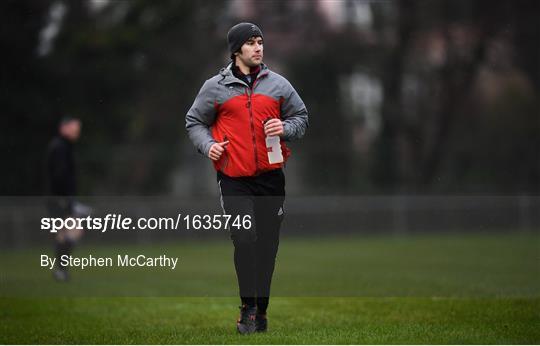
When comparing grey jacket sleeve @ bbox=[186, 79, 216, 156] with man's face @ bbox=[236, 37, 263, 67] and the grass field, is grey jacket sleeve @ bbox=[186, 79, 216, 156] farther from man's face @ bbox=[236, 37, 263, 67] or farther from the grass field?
the grass field

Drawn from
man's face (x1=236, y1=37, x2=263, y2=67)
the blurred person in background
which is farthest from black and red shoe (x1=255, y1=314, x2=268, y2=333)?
the blurred person in background

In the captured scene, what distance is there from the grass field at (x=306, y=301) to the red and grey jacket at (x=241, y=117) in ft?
3.44

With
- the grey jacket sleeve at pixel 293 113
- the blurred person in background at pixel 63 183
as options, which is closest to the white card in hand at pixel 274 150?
the grey jacket sleeve at pixel 293 113

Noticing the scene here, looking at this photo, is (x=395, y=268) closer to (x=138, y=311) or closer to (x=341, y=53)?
(x=138, y=311)

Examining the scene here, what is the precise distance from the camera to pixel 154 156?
19.6 metres

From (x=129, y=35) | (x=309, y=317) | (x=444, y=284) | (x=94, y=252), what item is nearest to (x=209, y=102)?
(x=309, y=317)

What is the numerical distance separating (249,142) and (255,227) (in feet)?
1.76

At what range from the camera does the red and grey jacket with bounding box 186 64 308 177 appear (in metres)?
6.11

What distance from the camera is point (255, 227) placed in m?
6.26

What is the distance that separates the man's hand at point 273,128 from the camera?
5.98 metres

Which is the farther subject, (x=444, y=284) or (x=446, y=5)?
(x=446, y=5)

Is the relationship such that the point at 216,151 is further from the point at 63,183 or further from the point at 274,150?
the point at 63,183

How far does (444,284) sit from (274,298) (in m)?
1.87

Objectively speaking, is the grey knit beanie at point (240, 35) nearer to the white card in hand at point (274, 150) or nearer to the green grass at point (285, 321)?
the white card in hand at point (274, 150)
